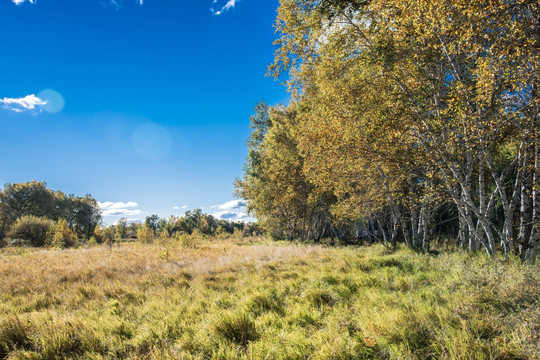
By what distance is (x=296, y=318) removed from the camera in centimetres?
448

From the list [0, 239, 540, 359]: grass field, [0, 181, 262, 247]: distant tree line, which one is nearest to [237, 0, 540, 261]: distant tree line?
[0, 239, 540, 359]: grass field

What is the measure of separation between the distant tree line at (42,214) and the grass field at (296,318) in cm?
3855

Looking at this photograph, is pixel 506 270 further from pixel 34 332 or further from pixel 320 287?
pixel 34 332

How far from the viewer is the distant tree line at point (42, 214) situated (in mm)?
42281

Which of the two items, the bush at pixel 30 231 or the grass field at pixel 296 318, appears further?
the bush at pixel 30 231

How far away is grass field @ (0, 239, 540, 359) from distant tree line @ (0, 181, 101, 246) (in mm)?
38552

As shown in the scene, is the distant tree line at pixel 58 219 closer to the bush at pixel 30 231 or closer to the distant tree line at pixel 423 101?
the bush at pixel 30 231

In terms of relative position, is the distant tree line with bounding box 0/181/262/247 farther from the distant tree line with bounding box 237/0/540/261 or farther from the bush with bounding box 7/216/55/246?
the distant tree line with bounding box 237/0/540/261

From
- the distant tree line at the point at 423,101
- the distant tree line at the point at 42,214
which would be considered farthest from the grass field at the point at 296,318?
the distant tree line at the point at 42,214

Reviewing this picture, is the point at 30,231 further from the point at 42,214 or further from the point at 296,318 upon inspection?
the point at 296,318

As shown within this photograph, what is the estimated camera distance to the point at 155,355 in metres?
3.49

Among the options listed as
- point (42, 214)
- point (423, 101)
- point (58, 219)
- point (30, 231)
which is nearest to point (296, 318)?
point (423, 101)

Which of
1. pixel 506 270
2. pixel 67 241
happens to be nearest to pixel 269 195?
pixel 506 270

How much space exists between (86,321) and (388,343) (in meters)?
5.67
